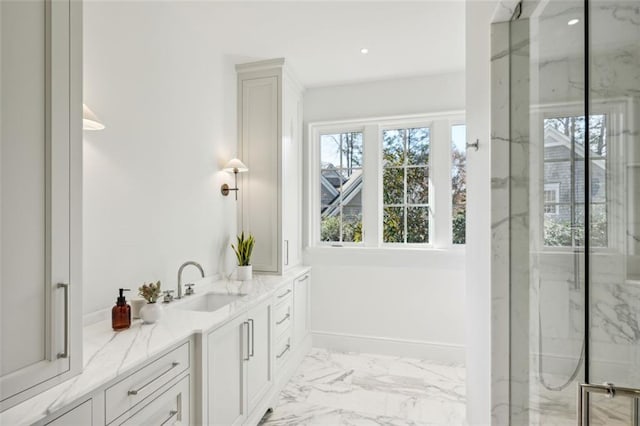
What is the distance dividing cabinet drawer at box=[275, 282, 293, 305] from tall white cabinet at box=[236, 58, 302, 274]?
0.17 m

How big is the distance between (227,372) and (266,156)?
5.83 ft

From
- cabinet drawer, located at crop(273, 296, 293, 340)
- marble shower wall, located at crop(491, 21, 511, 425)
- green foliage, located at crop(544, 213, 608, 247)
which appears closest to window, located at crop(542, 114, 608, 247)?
green foliage, located at crop(544, 213, 608, 247)

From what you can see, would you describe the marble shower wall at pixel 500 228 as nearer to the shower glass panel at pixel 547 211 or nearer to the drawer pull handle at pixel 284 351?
the shower glass panel at pixel 547 211

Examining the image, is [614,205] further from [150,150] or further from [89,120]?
[150,150]

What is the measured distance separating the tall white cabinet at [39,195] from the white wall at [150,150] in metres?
0.61

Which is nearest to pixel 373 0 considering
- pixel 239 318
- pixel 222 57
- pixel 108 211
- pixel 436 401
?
pixel 222 57

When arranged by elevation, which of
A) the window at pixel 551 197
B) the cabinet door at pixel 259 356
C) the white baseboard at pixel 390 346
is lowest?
the white baseboard at pixel 390 346

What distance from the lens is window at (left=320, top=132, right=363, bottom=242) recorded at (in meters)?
3.37

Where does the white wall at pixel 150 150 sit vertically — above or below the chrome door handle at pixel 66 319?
above

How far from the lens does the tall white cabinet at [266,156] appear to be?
2820 millimetres

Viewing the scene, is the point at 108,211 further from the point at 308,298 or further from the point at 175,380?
the point at 308,298

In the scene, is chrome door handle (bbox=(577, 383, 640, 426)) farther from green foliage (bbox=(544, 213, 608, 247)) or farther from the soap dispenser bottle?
the soap dispenser bottle

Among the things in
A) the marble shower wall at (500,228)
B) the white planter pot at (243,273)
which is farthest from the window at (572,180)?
the white planter pot at (243,273)

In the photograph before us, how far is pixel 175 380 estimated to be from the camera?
4.39 feet
